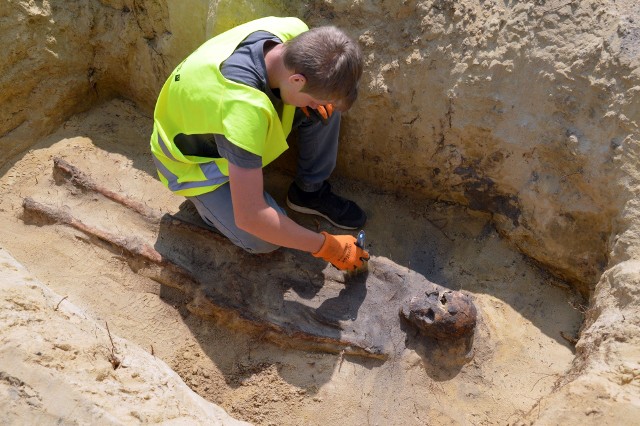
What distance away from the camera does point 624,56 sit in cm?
265

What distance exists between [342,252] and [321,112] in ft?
2.31

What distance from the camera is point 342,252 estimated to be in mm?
2793

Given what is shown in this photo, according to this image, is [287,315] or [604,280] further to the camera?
[287,315]

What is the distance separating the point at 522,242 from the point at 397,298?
746 millimetres

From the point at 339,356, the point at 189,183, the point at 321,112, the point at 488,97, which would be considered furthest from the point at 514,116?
the point at 189,183

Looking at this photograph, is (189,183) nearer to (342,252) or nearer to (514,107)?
(342,252)

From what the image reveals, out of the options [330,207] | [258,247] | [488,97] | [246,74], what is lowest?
[258,247]

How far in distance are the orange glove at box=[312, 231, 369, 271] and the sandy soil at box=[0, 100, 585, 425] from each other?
42 cm

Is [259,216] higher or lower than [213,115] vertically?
lower

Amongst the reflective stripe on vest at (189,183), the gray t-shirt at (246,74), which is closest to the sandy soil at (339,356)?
the reflective stripe on vest at (189,183)

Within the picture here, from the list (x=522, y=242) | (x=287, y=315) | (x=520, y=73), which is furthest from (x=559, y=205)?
(x=287, y=315)

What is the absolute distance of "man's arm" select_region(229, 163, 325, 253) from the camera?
245 centimetres

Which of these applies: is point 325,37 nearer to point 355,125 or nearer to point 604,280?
point 355,125

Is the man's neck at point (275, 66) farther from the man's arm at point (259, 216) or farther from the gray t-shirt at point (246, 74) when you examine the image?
the man's arm at point (259, 216)
